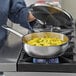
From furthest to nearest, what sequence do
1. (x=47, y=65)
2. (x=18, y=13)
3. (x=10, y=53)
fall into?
1. (x=18, y=13)
2. (x=10, y=53)
3. (x=47, y=65)

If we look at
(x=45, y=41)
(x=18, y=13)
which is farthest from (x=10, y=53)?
(x=18, y=13)

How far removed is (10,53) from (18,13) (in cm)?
30

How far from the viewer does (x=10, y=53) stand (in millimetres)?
1021

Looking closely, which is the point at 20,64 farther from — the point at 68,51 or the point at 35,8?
the point at 35,8

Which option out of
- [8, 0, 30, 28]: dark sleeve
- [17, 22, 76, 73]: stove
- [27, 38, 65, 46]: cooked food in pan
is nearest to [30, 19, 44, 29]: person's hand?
[8, 0, 30, 28]: dark sleeve

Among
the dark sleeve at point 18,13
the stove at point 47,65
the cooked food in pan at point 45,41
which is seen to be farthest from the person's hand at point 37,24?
the stove at point 47,65

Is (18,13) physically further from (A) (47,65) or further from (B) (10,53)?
(A) (47,65)

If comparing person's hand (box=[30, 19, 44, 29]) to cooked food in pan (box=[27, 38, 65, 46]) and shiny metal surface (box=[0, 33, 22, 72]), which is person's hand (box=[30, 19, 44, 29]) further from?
cooked food in pan (box=[27, 38, 65, 46])

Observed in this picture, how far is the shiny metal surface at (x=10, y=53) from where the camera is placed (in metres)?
0.89

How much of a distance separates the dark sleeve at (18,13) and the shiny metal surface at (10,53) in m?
0.09

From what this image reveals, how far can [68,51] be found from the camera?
962 mm

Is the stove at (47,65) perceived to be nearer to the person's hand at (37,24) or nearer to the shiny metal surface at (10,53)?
the shiny metal surface at (10,53)

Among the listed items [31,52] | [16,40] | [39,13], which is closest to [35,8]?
[39,13]

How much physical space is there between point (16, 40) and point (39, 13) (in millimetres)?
178
